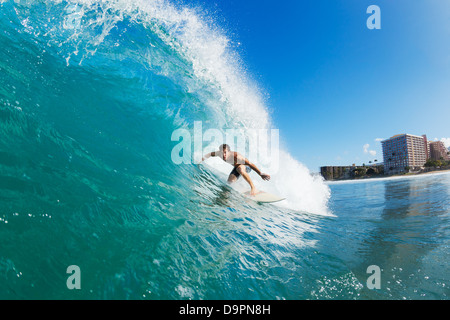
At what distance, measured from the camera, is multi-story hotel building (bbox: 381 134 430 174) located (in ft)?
369

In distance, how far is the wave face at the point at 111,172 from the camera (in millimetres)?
2244

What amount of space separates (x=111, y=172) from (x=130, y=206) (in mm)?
1034

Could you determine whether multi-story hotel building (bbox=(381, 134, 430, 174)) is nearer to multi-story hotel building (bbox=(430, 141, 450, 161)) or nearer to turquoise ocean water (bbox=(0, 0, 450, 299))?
multi-story hotel building (bbox=(430, 141, 450, 161))

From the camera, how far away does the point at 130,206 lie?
332 centimetres

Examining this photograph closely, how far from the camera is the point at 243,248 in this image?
10.3 ft

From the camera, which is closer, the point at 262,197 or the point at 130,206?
the point at 130,206

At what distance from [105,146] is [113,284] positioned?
327 centimetres

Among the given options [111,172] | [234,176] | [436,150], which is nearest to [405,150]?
[436,150]

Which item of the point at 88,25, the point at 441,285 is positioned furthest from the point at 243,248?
the point at 88,25

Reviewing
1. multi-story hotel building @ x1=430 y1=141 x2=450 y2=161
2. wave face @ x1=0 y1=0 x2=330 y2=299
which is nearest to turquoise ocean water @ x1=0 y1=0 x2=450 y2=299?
wave face @ x1=0 y1=0 x2=330 y2=299

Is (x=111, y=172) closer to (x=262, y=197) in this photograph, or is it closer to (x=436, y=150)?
(x=262, y=197)

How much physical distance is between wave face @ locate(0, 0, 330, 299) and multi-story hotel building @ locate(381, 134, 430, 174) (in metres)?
133

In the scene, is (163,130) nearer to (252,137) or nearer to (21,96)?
(21,96)
